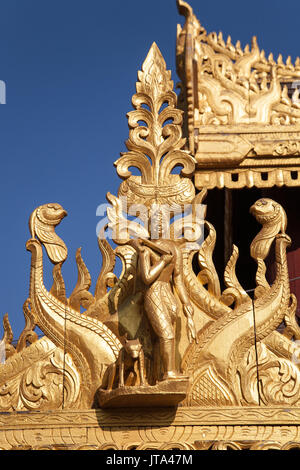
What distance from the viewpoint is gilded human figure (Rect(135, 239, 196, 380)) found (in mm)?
10211

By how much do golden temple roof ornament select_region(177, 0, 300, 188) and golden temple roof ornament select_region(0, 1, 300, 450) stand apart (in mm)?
1065

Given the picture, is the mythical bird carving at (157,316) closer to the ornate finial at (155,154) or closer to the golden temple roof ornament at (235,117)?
the ornate finial at (155,154)

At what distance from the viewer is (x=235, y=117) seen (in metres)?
13.0

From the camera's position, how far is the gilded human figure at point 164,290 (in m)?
10.2

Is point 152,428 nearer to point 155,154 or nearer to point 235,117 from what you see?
point 155,154

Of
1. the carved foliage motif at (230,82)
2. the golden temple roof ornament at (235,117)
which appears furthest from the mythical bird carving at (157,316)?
the carved foliage motif at (230,82)

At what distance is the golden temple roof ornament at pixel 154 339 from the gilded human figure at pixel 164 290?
1 cm

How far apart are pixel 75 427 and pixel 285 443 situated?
2.28 metres

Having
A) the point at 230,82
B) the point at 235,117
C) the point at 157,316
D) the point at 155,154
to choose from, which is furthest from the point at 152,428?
the point at 230,82

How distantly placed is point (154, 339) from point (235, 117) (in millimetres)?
3946

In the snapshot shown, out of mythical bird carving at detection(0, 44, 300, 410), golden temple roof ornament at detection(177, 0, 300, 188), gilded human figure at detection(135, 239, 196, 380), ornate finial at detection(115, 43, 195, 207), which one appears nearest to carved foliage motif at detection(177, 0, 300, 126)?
golden temple roof ornament at detection(177, 0, 300, 188)

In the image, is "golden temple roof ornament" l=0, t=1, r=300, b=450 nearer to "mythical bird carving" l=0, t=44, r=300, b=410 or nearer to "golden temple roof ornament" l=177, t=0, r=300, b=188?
"mythical bird carving" l=0, t=44, r=300, b=410
